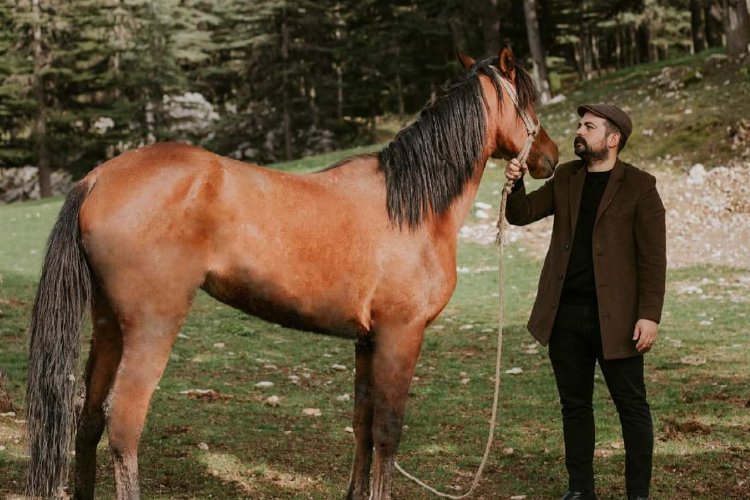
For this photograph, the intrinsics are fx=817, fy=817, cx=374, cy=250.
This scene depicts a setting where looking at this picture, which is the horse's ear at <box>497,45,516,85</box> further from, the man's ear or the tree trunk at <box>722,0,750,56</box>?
the tree trunk at <box>722,0,750,56</box>

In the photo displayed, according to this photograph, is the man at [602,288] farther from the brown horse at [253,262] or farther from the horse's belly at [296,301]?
the horse's belly at [296,301]

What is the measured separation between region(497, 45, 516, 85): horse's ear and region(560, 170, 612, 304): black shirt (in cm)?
73

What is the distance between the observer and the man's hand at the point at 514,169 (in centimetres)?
470

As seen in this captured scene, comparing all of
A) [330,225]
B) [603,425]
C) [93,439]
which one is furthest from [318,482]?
[603,425]

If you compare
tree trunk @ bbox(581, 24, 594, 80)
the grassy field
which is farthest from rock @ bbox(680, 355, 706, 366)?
tree trunk @ bbox(581, 24, 594, 80)

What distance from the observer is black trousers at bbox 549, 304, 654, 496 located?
4.54 meters

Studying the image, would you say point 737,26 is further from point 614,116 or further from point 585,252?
point 585,252

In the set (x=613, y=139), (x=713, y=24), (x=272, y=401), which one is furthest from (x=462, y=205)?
(x=713, y=24)

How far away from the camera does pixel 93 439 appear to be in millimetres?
4039

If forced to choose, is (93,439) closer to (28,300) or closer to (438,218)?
(438,218)

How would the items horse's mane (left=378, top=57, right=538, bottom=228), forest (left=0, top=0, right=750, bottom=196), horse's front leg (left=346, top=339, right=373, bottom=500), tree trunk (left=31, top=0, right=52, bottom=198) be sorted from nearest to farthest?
horse's mane (left=378, top=57, right=538, bottom=228) < horse's front leg (left=346, top=339, right=373, bottom=500) < forest (left=0, top=0, right=750, bottom=196) < tree trunk (left=31, top=0, right=52, bottom=198)

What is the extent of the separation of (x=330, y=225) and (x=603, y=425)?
10.7 ft

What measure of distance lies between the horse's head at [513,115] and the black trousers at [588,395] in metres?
0.90

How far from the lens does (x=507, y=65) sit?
182 inches
